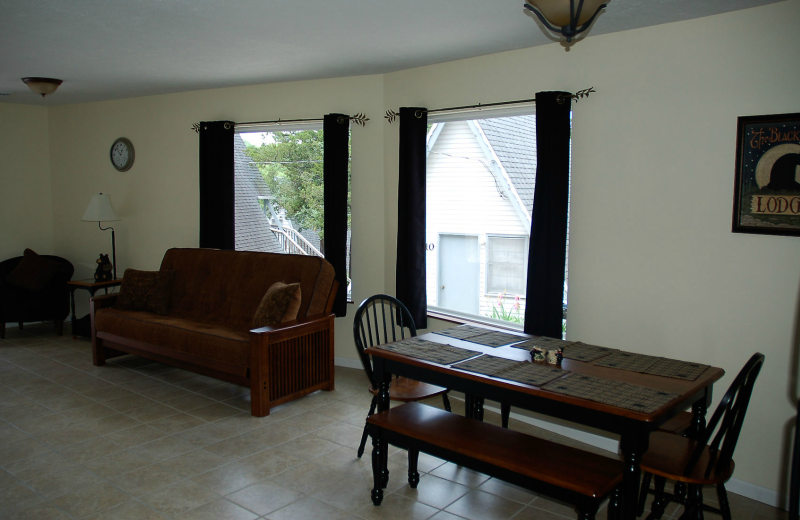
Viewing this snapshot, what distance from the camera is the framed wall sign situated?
8.86 ft

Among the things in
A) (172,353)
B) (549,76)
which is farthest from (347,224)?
(549,76)

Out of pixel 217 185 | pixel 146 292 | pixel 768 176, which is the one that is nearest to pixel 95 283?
pixel 146 292

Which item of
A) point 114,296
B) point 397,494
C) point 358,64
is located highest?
point 358,64

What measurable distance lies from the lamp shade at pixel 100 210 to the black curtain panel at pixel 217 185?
1216 mm

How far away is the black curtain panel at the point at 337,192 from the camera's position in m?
4.67

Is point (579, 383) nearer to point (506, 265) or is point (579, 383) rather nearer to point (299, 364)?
point (506, 265)

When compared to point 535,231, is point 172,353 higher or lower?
lower

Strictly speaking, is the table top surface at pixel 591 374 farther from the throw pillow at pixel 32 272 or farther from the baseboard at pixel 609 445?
the throw pillow at pixel 32 272

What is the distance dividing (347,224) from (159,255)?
95.3 inches

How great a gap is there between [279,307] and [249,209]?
1887 mm

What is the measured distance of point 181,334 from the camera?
13.6 feet

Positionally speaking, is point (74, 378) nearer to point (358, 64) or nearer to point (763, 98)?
point (358, 64)

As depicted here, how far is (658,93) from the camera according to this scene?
315 centimetres

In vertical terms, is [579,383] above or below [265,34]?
below
